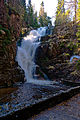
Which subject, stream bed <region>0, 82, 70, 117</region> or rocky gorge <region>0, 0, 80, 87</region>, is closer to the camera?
stream bed <region>0, 82, 70, 117</region>

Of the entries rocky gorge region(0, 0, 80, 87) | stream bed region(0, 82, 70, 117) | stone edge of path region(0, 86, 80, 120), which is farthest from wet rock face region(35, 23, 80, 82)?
stone edge of path region(0, 86, 80, 120)

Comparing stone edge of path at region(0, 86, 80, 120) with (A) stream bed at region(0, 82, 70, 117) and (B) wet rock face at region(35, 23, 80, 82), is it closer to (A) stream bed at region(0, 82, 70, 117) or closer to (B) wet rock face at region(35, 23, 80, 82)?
(A) stream bed at region(0, 82, 70, 117)

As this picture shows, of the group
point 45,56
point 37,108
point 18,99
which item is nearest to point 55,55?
point 45,56

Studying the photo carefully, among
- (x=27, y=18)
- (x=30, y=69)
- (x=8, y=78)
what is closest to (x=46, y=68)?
(x=30, y=69)

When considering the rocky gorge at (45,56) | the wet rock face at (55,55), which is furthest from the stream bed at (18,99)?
the wet rock face at (55,55)

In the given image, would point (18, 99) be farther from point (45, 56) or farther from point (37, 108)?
point (45, 56)

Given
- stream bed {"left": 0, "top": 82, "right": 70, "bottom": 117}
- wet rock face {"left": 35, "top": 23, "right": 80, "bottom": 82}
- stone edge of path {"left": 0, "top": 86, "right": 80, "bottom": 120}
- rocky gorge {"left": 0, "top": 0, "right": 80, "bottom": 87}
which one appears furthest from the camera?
wet rock face {"left": 35, "top": 23, "right": 80, "bottom": 82}

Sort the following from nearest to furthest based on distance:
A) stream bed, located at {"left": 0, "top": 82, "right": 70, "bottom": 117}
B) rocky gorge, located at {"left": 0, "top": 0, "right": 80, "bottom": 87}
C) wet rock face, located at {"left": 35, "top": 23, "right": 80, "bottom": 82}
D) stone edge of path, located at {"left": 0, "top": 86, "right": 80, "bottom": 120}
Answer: stone edge of path, located at {"left": 0, "top": 86, "right": 80, "bottom": 120}, stream bed, located at {"left": 0, "top": 82, "right": 70, "bottom": 117}, rocky gorge, located at {"left": 0, "top": 0, "right": 80, "bottom": 87}, wet rock face, located at {"left": 35, "top": 23, "right": 80, "bottom": 82}

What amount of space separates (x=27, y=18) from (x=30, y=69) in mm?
37085

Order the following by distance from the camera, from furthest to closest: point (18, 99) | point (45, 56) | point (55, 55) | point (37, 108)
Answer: point (45, 56) → point (55, 55) → point (18, 99) → point (37, 108)

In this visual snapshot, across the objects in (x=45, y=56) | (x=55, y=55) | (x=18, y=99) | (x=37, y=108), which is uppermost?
(x=55, y=55)

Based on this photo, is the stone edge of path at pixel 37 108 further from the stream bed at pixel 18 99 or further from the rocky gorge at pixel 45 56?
the rocky gorge at pixel 45 56

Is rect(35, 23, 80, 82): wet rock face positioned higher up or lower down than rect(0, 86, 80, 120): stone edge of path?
higher up

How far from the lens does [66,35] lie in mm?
20266
